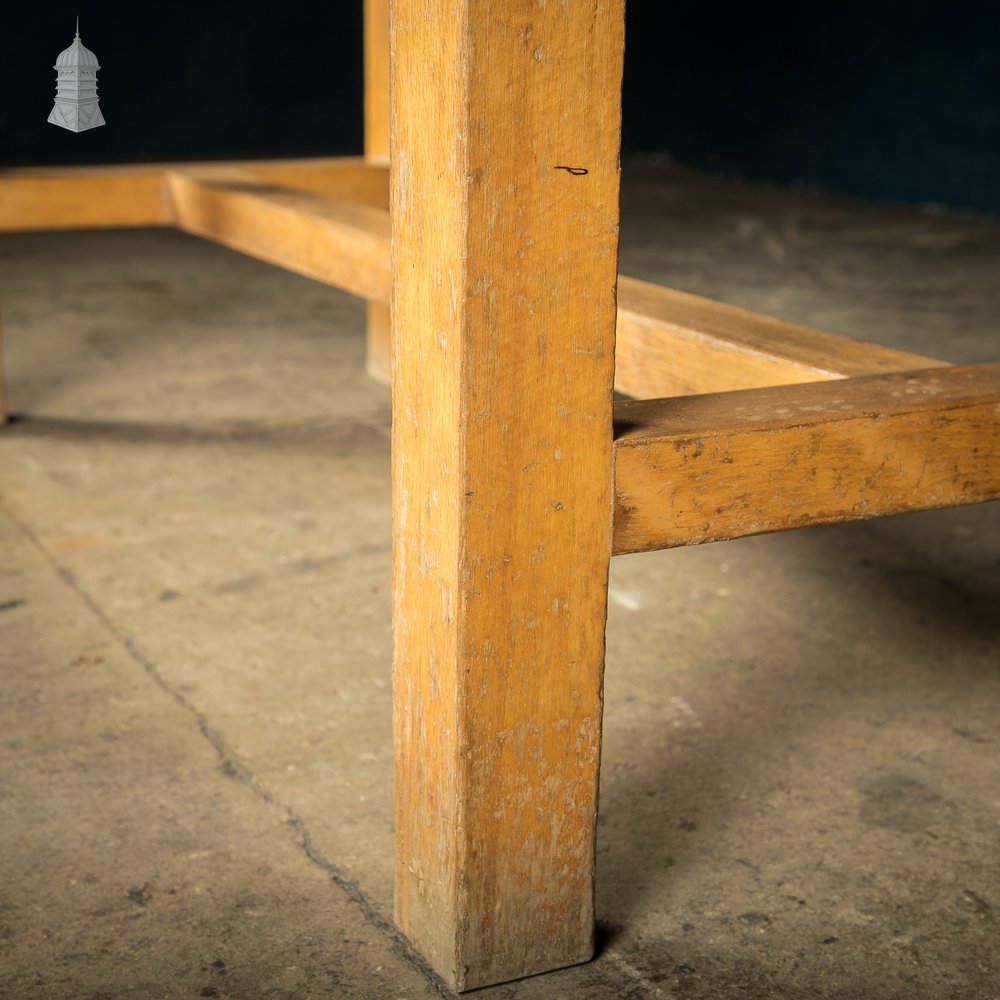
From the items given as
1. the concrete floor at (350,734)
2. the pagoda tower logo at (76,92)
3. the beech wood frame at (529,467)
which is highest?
the pagoda tower logo at (76,92)

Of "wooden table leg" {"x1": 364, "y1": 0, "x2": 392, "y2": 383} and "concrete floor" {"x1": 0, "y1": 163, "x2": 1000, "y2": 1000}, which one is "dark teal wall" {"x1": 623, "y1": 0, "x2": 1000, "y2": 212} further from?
"concrete floor" {"x1": 0, "y1": 163, "x2": 1000, "y2": 1000}

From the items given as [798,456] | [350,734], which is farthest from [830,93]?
[798,456]

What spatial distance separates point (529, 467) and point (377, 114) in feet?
10.2

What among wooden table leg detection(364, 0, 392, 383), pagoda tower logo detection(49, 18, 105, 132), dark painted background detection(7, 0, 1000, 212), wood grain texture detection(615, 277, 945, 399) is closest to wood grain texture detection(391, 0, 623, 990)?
pagoda tower logo detection(49, 18, 105, 132)

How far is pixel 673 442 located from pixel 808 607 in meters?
1.39

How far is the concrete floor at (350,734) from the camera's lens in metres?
1.62

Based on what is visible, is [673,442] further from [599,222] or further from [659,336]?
[659,336]

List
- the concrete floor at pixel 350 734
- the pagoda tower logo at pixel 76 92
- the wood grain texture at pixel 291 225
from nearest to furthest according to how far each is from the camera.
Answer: the pagoda tower logo at pixel 76 92 < the concrete floor at pixel 350 734 < the wood grain texture at pixel 291 225

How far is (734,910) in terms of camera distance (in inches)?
67.2

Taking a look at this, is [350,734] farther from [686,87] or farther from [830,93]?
[686,87]

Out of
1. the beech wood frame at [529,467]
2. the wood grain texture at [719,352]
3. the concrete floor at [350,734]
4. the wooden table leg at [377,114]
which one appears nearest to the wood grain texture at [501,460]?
the beech wood frame at [529,467]

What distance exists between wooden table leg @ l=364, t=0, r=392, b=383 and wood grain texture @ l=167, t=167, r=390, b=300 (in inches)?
22.8

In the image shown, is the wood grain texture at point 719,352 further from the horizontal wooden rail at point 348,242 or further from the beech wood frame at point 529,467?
the beech wood frame at point 529,467

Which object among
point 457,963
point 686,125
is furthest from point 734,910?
point 686,125
